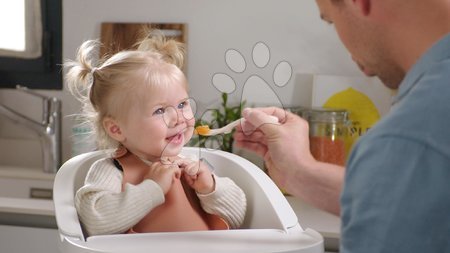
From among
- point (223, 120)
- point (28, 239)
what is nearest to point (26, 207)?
point (28, 239)

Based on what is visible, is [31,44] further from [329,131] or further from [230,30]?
[329,131]

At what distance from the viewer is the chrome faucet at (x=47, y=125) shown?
7.36 ft

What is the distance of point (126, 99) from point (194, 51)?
97 centimetres

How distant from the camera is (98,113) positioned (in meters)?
1.34

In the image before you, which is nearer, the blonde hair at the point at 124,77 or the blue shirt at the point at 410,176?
the blue shirt at the point at 410,176

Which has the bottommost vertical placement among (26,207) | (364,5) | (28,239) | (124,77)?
(28,239)

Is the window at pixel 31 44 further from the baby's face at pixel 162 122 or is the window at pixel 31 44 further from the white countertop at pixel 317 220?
the baby's face at pixel 162 122

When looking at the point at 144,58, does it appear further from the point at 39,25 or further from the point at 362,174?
the point at 39,25

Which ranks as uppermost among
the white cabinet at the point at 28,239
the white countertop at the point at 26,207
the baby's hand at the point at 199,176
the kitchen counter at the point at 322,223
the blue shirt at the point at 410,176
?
the blue shirt at the point at 410,176

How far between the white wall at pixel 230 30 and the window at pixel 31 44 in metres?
0.09

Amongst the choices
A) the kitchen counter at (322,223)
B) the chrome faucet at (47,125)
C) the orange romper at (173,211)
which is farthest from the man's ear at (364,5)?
the chrome faucet at (47,125)

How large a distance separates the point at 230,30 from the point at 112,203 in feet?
3.68

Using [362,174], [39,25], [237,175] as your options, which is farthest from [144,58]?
[39,25]

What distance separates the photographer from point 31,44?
241 cm
